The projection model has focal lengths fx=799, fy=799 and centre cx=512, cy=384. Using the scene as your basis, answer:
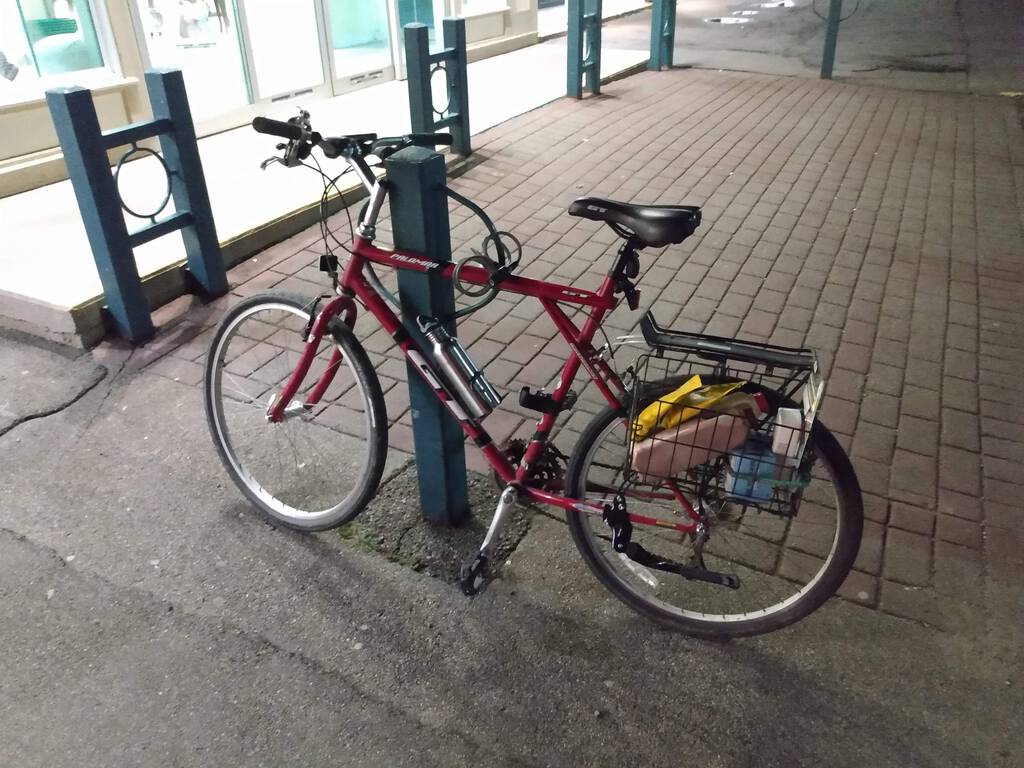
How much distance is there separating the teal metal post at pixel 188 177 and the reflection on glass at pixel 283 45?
384 centimetres

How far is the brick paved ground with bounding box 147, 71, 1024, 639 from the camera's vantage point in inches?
118

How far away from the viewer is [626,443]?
87.4 inches

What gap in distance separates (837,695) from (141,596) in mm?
2200

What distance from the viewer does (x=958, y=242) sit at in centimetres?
547

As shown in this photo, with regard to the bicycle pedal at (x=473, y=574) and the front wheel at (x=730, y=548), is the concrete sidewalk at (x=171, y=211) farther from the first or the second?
the front wheel at (x=730, y=548)

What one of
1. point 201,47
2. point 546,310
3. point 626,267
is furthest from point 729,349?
point 201,47

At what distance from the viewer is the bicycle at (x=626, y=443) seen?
2.09m

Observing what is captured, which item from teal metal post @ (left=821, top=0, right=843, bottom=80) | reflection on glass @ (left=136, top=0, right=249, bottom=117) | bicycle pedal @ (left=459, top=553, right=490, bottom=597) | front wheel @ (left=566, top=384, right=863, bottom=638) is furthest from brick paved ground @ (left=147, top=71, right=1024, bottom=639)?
reflection on glass @ (left=136, top=0, right=249, bottom=117)

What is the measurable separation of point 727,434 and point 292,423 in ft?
6.62

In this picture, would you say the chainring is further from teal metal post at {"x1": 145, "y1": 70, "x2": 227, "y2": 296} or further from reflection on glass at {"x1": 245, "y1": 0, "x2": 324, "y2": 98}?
reflection on glass at {"x1": 245, "y1": 0, "x2": 324, "y2": 98}

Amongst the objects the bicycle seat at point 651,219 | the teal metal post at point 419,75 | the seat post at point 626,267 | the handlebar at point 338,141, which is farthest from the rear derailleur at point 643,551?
the teal metal post at point 419,75

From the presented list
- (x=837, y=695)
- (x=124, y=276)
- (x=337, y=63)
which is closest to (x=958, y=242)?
(x=837, y=695)

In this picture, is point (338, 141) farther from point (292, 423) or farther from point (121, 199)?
point (121, 199)

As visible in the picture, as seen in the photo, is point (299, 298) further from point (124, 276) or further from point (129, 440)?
point (124, 276)
